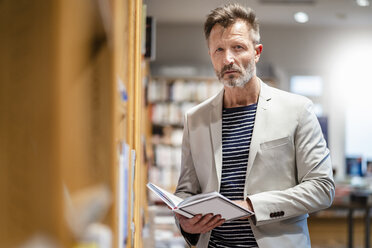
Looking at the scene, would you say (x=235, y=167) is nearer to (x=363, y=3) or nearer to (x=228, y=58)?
(x=228, y=58)

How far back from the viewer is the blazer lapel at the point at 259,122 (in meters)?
1.58

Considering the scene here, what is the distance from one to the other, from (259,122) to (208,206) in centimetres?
41

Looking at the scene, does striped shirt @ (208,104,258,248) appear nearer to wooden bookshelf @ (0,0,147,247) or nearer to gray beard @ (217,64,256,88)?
gray beard @ (217,64,256,88)

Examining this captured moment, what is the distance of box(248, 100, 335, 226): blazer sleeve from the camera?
150cm

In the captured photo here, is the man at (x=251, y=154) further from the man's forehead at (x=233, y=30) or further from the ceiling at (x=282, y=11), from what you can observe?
the ceiling at (x=282, y=11)

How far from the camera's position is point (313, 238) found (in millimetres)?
6832

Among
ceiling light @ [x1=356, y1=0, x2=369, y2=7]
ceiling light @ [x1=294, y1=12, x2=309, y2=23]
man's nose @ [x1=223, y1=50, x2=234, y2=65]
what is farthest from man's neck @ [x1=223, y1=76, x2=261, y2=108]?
ceiling light @ [x1=294, y1=12, x2=309, y2=23]

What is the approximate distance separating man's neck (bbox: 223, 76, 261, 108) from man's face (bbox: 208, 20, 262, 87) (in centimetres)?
5

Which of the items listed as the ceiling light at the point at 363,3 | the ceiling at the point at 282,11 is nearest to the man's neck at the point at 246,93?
the ceiling at the point at 282,11

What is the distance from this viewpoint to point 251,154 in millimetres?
1581

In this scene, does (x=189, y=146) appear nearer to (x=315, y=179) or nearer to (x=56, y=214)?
(x=315, y=179)

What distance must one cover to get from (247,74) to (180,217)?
0.59 meters

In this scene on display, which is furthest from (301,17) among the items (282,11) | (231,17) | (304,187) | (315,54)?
(304,187)

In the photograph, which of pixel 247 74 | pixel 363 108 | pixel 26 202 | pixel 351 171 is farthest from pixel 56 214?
pixel 363 108
